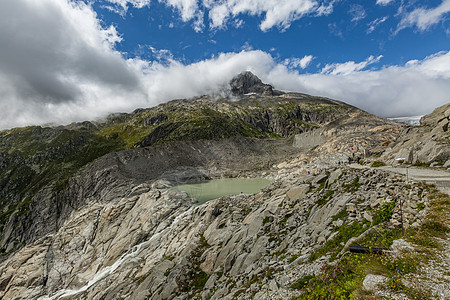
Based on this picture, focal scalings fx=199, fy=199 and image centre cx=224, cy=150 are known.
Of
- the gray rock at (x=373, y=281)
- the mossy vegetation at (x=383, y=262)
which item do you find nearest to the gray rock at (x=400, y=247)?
the mossy vegetation at (x=383, y=262)

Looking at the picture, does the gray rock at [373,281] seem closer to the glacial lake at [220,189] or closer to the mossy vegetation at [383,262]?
the mossy vegetation at [383,262]

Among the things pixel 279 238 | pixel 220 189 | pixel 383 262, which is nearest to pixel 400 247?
pixel 383 262

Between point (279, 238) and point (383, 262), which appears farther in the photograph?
point (279, 238)

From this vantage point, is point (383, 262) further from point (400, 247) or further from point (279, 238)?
point (279, 238)

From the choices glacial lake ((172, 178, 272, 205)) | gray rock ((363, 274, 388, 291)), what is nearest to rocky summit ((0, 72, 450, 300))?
gray rock ((363, 274, 388, 291))

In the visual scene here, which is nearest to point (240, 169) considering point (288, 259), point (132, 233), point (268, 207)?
point (132, 233)

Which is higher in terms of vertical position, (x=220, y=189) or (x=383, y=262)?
(x=383, y=262)

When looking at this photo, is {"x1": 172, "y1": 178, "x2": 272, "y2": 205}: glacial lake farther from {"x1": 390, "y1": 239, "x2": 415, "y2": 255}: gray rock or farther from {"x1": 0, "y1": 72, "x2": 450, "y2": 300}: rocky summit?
{"x1": 390, "y1": 239, "x2": 415, "y2": 255}: gray rock

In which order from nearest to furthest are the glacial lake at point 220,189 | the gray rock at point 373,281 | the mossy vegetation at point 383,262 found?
the gray rock at point 373,281, the mossy vegetation at point 383,262, the glacial lake at point 220,189

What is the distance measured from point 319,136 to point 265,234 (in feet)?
318

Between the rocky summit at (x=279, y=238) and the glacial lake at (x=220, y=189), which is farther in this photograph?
the glacial lake at (x=220, y=189)

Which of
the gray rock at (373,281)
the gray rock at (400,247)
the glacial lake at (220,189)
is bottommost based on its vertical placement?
the glacial lake at (220,189)

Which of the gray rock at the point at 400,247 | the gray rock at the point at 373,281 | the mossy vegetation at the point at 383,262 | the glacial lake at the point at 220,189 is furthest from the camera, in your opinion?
the glacial lake at the point at 220,189

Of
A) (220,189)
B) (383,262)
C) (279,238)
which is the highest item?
(383,262)
